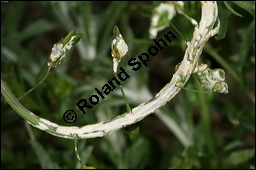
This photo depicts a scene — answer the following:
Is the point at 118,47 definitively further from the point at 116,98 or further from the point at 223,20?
the point at 116,98

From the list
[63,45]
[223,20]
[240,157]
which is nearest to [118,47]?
[63,45]

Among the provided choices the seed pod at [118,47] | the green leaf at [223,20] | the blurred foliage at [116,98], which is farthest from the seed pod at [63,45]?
the blurred foliage at [116,98]

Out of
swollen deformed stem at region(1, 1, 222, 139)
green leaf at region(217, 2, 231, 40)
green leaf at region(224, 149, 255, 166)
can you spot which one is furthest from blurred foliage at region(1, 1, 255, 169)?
swollen deformed stem at region(1, 1, 222, 139)

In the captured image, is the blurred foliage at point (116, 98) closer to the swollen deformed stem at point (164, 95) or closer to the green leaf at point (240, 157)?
the green leaf at point (240, 157)

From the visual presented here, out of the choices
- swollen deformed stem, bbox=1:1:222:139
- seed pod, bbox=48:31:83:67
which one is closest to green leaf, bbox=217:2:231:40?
swollen deformed stem, bbox=1:1:222:139

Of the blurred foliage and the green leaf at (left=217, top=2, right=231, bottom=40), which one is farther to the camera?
the blurred foliage

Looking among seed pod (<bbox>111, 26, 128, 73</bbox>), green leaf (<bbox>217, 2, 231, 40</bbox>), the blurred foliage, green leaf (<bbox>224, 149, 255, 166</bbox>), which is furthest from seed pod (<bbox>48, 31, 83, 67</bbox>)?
green leaf (<bbox>224, 149, 255, 166</bbox>)

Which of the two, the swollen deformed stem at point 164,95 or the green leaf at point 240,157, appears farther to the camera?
the green leaf at point 240,157

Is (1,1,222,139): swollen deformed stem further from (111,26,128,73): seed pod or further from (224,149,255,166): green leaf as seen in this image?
(224,149,255,166): green leaf

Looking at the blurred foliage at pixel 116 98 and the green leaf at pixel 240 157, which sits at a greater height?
the blurred foliage at pixel 116 98

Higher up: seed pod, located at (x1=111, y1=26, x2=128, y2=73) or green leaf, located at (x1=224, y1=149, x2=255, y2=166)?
seed pod, located at (x1=111, y1=26, x2=128, y2=73)

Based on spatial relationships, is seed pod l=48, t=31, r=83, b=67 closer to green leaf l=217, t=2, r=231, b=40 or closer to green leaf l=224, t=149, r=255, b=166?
green leaf l=217, t=2, r=231, b=40

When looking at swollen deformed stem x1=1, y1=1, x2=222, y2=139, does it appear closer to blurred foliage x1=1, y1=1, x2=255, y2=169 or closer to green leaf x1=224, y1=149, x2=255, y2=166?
blurred foliage x1=1, y1=1, x2=255, y2=169

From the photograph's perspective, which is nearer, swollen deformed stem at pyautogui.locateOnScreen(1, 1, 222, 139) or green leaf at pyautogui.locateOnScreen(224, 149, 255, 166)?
swollen deformed stem at pyautogui.locateOnScreen(1, 1, 222, 139)
